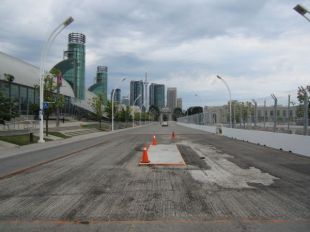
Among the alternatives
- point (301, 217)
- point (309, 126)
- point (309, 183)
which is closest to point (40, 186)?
point (301, 217)

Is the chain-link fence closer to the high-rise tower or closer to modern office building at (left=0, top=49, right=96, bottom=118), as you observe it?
modern office building at (left=0, top=49, right=96, bottom=118)

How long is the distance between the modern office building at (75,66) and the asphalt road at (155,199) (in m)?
93.8

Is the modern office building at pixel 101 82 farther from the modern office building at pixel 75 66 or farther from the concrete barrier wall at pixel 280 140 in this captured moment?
the concrete barrier wall at pixel 280 140

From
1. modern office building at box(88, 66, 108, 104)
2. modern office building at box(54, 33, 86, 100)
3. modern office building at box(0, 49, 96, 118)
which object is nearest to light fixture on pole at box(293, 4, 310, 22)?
modern office building at box(0, 49, 96, 118)

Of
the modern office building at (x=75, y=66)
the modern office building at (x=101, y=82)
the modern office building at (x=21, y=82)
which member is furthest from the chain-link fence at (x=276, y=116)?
the modern office building at (x=101, y=82)

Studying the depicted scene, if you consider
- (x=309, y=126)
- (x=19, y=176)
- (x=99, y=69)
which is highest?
(x=99, y=69)

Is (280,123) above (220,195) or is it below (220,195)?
above

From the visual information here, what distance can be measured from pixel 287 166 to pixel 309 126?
17.3 ft

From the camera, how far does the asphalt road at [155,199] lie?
6.39m

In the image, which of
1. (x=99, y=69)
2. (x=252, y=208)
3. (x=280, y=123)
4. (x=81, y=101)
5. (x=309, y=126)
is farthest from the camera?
(x=99, y=69)

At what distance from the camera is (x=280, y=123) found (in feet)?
73.9

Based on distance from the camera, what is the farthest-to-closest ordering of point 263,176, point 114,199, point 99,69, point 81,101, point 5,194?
1. point 99,69
2. point 81,101
3. point 263,176
4. point 5,194
5. point 114,199

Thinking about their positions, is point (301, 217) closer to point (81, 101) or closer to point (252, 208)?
point (252, 208)

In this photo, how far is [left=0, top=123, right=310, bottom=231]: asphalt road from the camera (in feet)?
21.0
